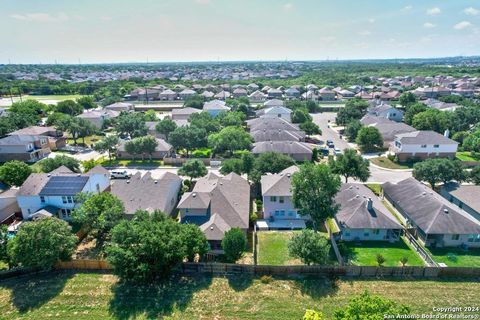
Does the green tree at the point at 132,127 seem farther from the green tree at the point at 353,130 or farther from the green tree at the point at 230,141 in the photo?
the green tree at the point at 353,130

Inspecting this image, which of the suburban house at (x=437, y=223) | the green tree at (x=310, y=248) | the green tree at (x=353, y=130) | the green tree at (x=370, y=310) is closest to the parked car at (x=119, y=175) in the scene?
the green tree at (x=310, y=248)

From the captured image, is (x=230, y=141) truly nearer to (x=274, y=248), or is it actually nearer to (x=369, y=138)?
(x=369, y=138)

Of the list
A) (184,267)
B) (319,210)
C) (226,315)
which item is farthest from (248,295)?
(319,210)

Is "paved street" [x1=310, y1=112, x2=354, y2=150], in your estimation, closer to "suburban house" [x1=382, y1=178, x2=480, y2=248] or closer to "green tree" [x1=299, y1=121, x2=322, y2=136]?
"green tree" [x1=299, y1=121, x2=322, y2=136]

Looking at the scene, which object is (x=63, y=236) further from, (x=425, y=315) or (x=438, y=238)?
(x=438, y=238)

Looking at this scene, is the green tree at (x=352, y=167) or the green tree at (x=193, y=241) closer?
the green tree at (x=193, y=241)

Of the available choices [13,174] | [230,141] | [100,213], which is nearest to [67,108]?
[13,174]
